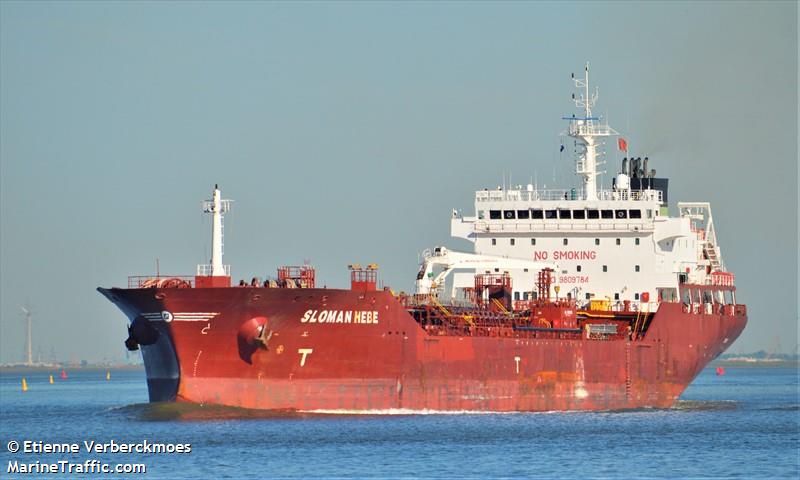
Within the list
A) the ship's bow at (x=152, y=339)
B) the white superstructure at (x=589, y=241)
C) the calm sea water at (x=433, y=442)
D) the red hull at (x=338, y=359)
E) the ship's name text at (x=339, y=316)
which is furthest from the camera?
the white superstructure at (x=589, y=241)

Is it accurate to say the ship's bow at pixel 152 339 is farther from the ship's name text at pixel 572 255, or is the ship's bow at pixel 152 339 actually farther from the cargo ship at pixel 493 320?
the ship's name text at pixel 572 255

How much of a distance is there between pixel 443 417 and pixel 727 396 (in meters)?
30.8

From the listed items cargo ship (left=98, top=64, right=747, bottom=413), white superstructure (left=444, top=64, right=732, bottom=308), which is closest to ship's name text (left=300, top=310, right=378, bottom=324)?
cargo ship (left=98, top=64, right=747, bottom=413)

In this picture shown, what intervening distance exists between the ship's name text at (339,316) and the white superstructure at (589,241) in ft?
33.0

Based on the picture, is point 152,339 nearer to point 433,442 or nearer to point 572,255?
point 433,442

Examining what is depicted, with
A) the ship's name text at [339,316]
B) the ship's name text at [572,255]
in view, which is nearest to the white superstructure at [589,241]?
the ship's name text at [572,255]

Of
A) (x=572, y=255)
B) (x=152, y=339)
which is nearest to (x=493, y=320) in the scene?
(x=572, y=255)

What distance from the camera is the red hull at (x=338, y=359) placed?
39.6 m

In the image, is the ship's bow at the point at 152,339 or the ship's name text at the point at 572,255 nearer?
the ship's bow at the point at 152,339

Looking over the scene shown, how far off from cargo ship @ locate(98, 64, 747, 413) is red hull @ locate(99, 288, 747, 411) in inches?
1.7

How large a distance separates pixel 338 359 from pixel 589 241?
13.5 metres

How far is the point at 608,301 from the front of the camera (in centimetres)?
5000

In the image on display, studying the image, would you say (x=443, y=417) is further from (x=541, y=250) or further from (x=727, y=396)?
(x=727, y=396)

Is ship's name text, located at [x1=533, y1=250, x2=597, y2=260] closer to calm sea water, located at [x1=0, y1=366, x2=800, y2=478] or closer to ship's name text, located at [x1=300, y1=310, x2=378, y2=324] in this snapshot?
calm sea water, located at [x1=0, y1=366, x2=800, y2=478]
